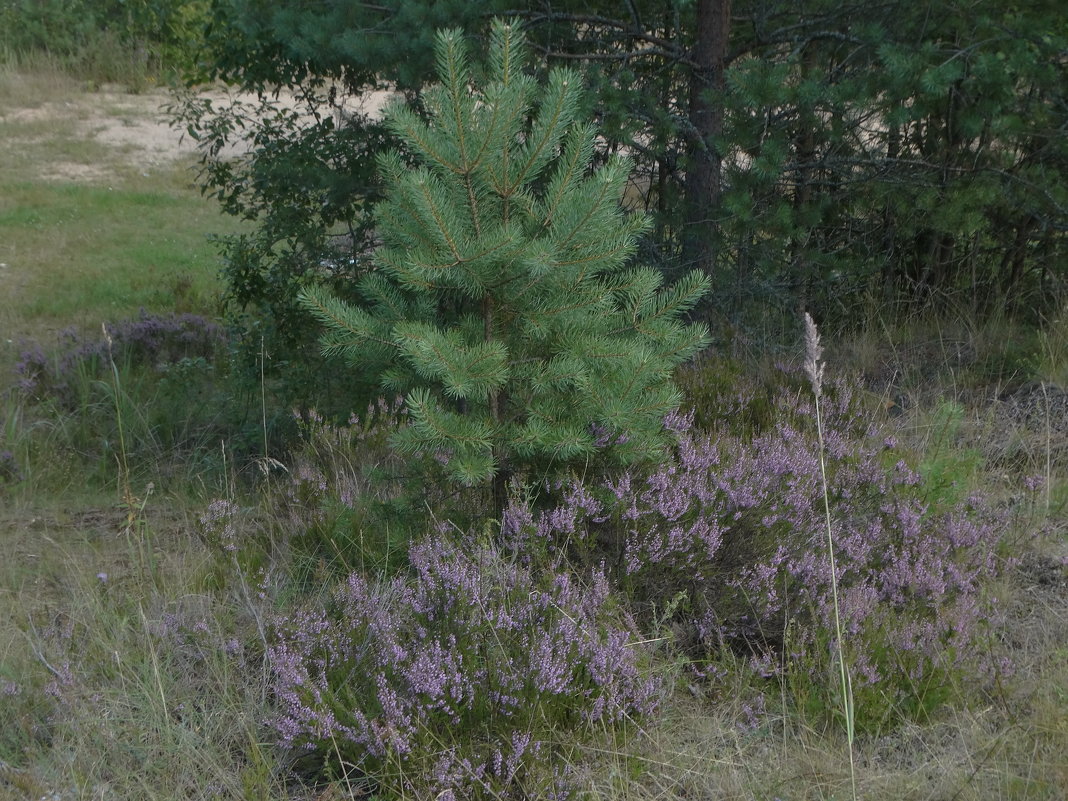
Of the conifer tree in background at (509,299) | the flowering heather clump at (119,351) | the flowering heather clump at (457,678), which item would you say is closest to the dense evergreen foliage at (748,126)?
the flowering heather clump at (119,351)

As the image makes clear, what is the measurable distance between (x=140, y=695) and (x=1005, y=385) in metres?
4.70

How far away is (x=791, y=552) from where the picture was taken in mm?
3506

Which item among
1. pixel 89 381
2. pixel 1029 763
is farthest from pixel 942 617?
pixel 89 381

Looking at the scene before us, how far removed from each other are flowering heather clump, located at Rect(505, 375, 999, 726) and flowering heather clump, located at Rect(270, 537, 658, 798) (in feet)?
0.91

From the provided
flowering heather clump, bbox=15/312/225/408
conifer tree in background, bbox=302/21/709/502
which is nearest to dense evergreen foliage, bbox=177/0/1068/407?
flowering heather clump, bbox=15/312/225/408

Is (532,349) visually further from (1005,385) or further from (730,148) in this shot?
(1005,385)

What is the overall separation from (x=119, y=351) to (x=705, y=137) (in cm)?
488

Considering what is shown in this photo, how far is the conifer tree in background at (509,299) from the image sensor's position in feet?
10.6

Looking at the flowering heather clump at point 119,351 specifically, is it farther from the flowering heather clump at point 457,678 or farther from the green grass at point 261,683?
the flowering heather clump at point 457,678

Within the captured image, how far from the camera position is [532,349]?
11.8 feet

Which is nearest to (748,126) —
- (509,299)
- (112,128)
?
(509,299)

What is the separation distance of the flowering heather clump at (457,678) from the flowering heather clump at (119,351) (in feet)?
15.8

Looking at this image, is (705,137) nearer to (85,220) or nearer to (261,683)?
(261,683)

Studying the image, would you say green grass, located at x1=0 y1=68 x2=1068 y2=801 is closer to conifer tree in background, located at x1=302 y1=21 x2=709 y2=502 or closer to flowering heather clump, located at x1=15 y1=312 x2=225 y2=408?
conifer tree in background, located at x1=302 y1=21 x2=709 y2=502
